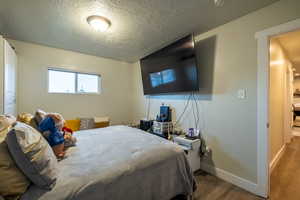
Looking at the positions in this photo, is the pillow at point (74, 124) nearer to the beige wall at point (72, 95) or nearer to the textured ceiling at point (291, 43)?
the beige wall at point (72, 95)

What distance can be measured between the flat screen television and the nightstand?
852 mm

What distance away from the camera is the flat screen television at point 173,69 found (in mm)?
2254

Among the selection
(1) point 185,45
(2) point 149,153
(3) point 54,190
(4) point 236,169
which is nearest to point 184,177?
(2) point 149,153

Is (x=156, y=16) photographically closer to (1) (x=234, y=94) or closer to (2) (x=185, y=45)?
(2) (x=185, y=45)

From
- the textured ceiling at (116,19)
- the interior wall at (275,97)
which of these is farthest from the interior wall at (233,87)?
the interior wall at (275,97)

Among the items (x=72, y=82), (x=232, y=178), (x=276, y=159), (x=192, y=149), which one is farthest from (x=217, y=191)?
(x=72, y=82)

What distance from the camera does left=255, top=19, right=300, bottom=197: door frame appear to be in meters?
1.67

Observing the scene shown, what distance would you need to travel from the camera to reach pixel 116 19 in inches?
76.3

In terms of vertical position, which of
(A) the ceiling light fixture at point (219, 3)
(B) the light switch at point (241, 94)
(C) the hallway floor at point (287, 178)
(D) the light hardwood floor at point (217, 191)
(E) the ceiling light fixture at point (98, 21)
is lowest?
(D) the light hardwood floor at point (217, 191)

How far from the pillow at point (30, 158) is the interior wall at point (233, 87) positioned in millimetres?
2150

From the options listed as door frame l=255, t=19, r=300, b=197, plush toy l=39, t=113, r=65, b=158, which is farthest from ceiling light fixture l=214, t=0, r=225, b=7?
plush toy l=39, t=113, r=65, b=158

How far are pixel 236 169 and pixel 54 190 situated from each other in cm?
217

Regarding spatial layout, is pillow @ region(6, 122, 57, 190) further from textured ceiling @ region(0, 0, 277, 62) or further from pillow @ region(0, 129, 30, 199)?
textured ceiling @ region(0, 0, 277, 62)

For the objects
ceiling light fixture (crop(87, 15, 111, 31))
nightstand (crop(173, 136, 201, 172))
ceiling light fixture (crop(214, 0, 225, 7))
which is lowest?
nightstand (crop(173, 136, 201, 172))
